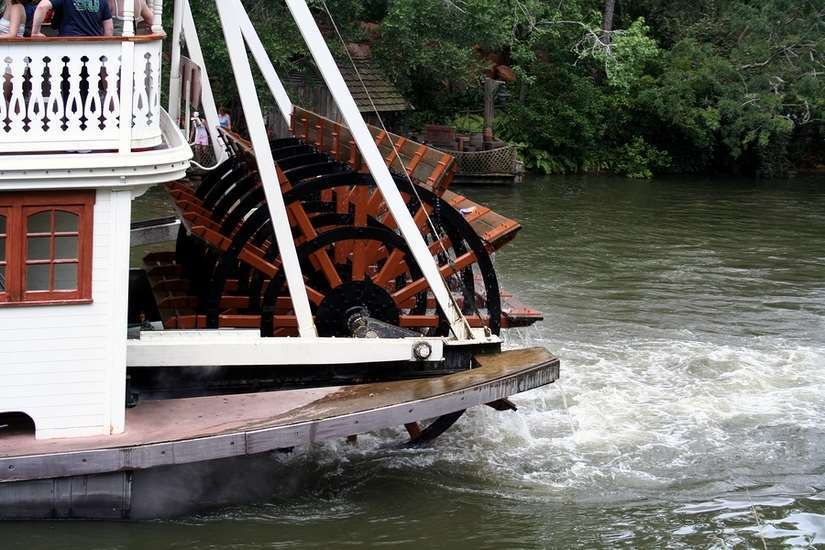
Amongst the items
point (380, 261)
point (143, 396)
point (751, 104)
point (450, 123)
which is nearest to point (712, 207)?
point (751, 104)

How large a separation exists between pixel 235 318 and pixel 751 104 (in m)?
20.5

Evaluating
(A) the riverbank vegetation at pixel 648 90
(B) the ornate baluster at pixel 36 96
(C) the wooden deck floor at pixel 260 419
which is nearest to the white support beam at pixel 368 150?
(C) the wooden deck floor at pixel 260 419

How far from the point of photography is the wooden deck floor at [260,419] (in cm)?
731

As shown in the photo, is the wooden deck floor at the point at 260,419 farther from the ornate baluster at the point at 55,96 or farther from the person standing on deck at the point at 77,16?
the person standing on deck at the point at 77,16

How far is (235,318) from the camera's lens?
9.92m

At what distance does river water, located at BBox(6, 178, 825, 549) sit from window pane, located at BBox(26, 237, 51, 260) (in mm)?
1640

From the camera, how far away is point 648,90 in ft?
94.8

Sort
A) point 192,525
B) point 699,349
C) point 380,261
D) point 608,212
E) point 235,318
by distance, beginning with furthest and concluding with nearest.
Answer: point 608,212, point 699,349, point 380,261, point 235,318, point 192,525

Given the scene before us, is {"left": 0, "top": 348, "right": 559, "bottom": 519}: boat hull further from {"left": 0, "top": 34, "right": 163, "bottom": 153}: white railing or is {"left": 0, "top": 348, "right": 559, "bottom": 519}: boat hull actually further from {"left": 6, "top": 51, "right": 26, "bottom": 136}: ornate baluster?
{"left": 6, "top": 51, "right": 26, "bottom": 136}: ornate baluster

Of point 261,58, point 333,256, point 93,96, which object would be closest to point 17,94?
point 93,96

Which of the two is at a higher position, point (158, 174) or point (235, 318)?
point (158, 174)

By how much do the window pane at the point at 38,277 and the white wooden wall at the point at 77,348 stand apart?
0.20 m

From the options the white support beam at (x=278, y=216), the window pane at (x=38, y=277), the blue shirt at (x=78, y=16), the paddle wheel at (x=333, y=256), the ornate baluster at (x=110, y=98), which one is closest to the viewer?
the ornate baluster at (x=110, y=98)

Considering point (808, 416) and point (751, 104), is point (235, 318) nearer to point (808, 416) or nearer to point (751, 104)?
point (808, 416)
